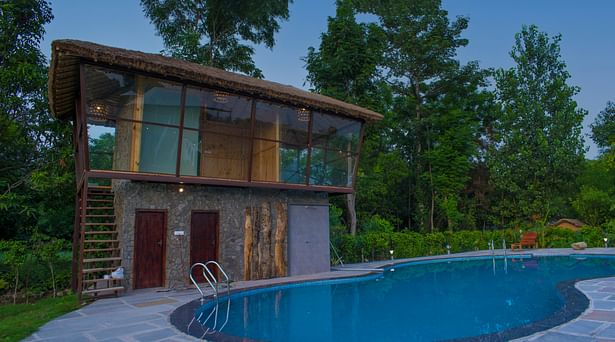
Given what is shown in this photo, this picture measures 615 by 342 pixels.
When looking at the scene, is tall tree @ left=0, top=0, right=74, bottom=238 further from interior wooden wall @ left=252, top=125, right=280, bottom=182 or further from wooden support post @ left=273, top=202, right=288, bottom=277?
wooden support post @ left=273, top=202, right=288, bottom=277

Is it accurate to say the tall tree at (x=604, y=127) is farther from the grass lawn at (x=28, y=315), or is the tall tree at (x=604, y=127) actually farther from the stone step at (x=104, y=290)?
the grass lawn at (x=28, y=315)

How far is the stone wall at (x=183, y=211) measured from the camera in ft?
30.2

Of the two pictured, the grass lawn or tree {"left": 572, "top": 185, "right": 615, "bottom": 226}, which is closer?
the grass lawn

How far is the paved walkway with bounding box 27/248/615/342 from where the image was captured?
5020 mm

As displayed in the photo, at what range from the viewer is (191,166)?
9727 mm

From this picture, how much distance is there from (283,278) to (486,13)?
17.1m

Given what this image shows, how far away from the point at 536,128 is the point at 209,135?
19.1 m

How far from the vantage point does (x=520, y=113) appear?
74.1ft

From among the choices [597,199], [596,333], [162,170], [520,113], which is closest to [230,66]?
[162,170]

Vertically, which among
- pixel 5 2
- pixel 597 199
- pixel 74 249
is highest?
pixel 5 2

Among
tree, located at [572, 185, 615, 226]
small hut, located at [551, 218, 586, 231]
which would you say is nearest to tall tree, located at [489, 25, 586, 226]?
tree, located at [572, 185, 615, 226]

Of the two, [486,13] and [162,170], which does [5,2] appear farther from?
[486,13]

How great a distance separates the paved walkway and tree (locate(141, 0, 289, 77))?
43.8 feet

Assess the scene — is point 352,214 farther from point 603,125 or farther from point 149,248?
point 603,125
